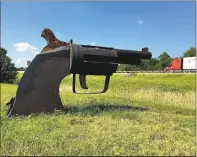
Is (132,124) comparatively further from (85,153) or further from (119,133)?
(85,153)

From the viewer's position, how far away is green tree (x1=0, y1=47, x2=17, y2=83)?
124 ft

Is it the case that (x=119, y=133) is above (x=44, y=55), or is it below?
below

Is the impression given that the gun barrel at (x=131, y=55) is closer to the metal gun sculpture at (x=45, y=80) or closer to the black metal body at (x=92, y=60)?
the metal gun sculpture at (x=45, y=80)

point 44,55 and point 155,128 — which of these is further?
point 44,55

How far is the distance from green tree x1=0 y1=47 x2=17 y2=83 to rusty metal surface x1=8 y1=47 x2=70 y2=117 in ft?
103

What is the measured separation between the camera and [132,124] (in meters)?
6.25

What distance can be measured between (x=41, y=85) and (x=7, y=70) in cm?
3288

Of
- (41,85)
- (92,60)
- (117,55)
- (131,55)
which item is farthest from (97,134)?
(131,55)

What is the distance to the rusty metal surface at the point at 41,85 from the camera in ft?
24.0

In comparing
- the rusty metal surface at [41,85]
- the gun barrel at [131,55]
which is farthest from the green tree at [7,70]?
the gun barrel at [131,55]

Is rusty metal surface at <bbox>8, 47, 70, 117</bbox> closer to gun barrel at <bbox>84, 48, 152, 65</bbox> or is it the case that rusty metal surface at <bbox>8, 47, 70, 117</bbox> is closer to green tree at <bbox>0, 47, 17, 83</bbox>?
gun barrel at <bbox>84, 48, 152, 65</bbox>

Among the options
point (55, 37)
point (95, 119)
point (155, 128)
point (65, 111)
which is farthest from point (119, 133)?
point (55, 37)

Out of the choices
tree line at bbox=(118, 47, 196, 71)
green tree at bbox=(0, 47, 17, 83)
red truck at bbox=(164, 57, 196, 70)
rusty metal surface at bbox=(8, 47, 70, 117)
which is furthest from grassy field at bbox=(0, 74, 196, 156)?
tree line at bbox=(118, 47, 196, 71)

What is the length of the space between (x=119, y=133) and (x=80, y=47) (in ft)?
6.93
